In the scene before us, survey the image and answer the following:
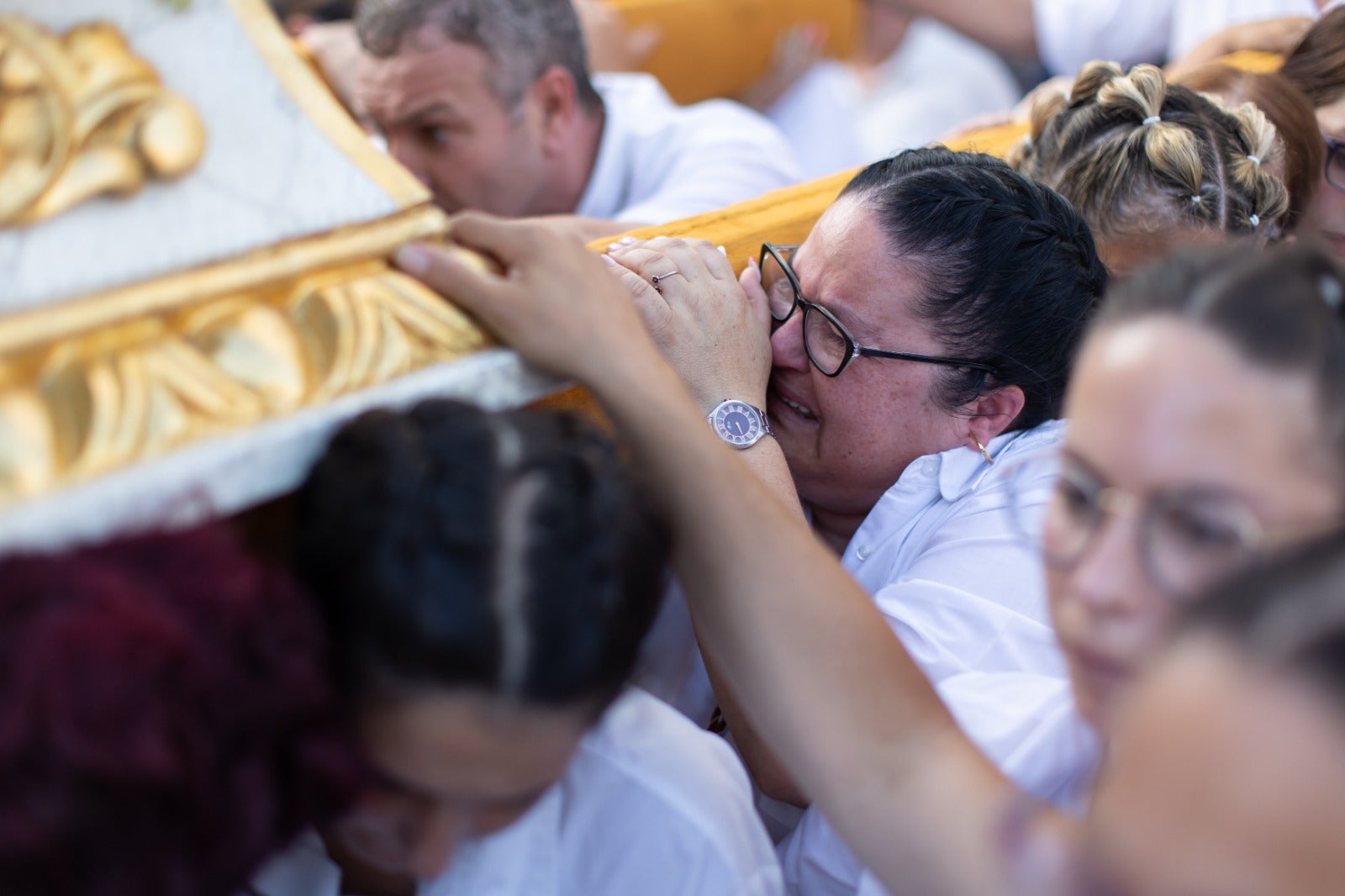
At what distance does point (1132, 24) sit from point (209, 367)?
2.92 m

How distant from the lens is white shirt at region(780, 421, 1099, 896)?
3.35ft

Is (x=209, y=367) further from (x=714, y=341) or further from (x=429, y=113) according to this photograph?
(x=429, y=113)

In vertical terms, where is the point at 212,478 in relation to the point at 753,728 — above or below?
above

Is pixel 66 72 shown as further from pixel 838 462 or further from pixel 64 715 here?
pixel 838 462

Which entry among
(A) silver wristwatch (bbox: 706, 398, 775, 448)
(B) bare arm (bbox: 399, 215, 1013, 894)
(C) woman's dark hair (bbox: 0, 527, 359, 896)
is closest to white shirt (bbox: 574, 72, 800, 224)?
(A) silver wristwatch (bbox: 706, 398, 775, 448)

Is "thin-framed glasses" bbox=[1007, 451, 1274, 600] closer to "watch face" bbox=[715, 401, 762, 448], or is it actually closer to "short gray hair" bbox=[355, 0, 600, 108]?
"watch face" bbox=[715, 401, 762, 448]

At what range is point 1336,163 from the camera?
81.8 inches

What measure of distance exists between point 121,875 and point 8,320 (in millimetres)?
349

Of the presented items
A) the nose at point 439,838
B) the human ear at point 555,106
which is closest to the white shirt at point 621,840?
the nose at point 439,838

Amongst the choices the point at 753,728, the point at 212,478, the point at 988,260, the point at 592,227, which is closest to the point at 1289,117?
the point at 988,260

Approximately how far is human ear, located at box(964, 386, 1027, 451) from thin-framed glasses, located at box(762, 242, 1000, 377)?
0.24 ft

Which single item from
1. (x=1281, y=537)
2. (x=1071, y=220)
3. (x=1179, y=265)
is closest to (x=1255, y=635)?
(x=1281, y=537)

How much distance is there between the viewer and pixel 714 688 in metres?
1.33

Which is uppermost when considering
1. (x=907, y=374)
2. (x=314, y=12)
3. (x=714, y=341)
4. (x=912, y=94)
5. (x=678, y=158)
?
(x=714, y=341)
